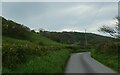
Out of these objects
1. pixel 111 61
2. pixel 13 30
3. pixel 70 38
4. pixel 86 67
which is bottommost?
pixel 86 67

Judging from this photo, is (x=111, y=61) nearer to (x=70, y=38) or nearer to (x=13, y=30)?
(x=13, y=30)

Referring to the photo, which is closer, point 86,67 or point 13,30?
point 86,67

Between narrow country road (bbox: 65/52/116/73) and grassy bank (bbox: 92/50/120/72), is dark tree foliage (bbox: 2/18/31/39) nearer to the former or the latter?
grassy bank (bbox: 92/50/120/72)

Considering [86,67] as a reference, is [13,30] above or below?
above

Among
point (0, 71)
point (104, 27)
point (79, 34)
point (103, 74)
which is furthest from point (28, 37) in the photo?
point (79, 34)

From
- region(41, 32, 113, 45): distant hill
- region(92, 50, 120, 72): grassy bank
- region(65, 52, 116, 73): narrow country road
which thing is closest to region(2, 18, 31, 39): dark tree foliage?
region(92, 50, 120, 72): grassy bank

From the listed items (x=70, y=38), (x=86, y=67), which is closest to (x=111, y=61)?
(x=86, y=67)

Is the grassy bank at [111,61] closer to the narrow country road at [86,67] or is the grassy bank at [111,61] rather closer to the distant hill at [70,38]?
the narrow country road at [86,67]

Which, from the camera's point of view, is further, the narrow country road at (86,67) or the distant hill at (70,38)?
the distant hill at (70,38)

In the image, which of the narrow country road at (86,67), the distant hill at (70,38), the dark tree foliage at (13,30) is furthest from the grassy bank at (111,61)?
the distant hill at (70,38)

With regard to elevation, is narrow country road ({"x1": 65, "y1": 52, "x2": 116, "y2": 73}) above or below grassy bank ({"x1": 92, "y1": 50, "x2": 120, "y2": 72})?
below

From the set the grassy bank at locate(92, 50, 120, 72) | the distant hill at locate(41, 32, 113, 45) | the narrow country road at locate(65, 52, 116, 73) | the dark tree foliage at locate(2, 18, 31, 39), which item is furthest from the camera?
the distant hill at locate(41, 32, 113, 45)

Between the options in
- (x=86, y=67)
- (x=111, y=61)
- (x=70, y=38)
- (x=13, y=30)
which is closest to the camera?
(x=86, y=67)

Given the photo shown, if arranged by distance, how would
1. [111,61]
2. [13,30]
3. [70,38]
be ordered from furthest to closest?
[70,38]
[13,30]
[111,61]
